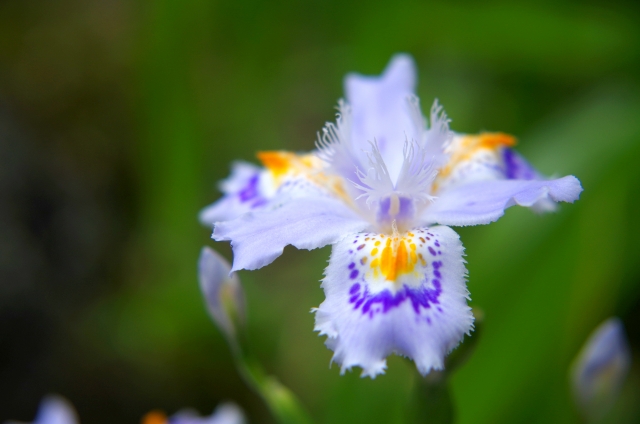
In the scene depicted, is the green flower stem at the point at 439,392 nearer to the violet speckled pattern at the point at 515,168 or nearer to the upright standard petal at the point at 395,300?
the upright standard petal at the point at 395,300

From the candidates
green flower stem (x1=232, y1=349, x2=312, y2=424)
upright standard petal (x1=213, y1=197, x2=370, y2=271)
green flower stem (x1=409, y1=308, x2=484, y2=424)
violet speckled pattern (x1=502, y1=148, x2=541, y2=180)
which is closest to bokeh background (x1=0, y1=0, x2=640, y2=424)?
violet speckled pattern (x1=502, y1=148, x2=541, y2=180)

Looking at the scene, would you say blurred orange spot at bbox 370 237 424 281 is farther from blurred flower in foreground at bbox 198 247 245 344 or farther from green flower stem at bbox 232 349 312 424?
green flower stem at bbox 232 349 312 424

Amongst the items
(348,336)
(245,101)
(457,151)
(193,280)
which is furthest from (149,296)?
(348,336)

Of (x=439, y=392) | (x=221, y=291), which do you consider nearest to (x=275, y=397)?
(x=221, y=291)

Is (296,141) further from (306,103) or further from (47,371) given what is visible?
(47,371)

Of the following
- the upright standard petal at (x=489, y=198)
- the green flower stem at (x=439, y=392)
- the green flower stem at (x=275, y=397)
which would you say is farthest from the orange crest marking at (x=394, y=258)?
the green flower stem at (x=275, y=397)

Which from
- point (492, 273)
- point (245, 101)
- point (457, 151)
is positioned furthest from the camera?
point (245, 101)
